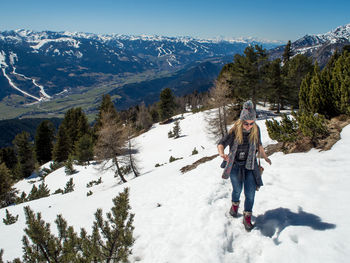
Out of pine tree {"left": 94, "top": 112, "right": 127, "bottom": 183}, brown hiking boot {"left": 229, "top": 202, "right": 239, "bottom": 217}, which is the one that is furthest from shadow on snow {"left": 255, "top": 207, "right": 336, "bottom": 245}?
pine tree {"left": 94, "top": 112, "right": 127, "bottom": 183}

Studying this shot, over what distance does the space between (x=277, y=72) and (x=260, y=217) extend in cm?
3252

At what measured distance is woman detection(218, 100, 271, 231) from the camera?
396cm

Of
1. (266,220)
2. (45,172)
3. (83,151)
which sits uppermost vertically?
(266,220)

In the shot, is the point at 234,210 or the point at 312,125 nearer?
the point at 234,210

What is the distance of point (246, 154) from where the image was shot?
4.04m

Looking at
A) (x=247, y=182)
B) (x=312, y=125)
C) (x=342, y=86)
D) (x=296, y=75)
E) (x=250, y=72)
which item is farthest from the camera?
(x=296, y=75)

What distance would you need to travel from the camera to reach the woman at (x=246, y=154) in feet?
13.0

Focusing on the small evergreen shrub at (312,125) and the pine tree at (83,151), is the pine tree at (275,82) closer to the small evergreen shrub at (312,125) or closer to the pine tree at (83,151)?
the small evergreen shrub at (312,125)

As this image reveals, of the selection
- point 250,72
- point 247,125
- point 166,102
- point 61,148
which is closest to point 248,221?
point 247,125

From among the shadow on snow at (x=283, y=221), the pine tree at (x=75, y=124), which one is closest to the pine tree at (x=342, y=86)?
the shadow on snow at (x=283, y=221)

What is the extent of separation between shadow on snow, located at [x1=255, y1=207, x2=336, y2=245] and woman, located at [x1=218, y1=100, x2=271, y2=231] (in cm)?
31

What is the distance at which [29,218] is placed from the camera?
2699 millimetres

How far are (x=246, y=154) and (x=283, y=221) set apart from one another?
5.58ft

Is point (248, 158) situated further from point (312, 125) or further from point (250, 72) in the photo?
point (250, 72)
